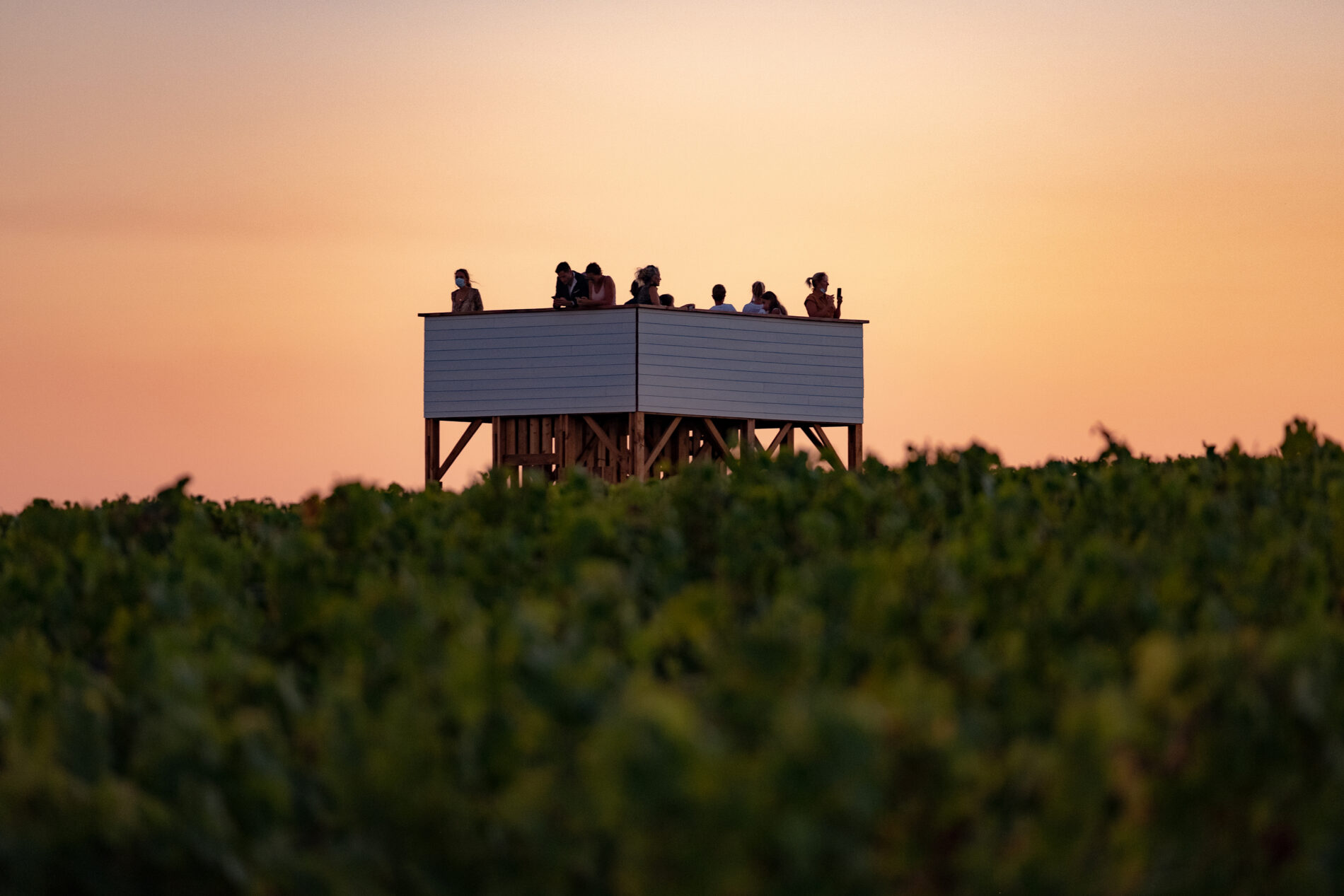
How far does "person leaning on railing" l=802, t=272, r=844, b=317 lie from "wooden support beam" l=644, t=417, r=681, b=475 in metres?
3.34

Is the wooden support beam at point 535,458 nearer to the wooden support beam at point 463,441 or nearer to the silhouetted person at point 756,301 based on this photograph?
the wooden support beam at point 463,441

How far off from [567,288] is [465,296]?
2.07 metres

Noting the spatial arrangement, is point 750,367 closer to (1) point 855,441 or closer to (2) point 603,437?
(2) point 603,437

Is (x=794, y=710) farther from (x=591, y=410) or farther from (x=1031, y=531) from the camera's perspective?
(x=591, y=410)

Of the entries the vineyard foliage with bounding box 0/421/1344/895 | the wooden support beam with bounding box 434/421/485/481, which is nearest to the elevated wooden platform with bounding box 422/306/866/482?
the wooden support beam with bounding box 434/421/485/481

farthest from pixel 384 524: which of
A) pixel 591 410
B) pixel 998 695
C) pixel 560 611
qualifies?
pixel 591 410

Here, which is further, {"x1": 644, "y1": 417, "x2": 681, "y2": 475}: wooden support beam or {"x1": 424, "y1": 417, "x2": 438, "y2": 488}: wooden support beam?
{"x1": 424, "y1": 417, "x2": 438, "y2": 488}: wooden support beam

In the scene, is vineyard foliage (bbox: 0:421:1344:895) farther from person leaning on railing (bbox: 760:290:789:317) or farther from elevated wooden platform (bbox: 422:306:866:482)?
person leaning on railing (bbox: 760:290:789:317)

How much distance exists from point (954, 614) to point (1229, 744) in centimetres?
87

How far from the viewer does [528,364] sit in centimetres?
2894

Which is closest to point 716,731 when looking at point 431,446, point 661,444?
point 661,444

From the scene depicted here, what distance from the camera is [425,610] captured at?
3662 mm

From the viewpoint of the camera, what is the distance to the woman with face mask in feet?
97.3

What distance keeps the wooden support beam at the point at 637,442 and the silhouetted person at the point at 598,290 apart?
1904 millimetres
